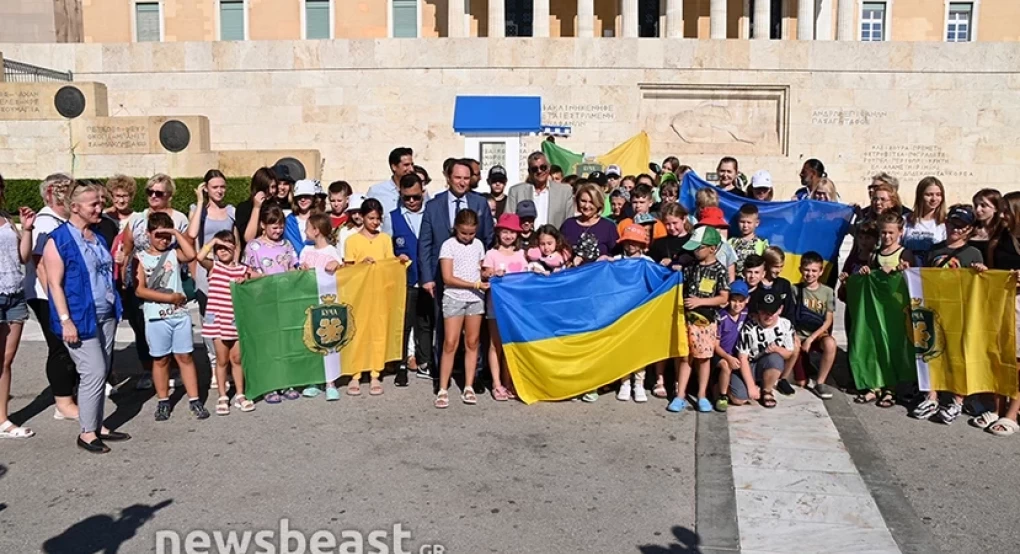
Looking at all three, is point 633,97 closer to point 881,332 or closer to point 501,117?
point 501,117

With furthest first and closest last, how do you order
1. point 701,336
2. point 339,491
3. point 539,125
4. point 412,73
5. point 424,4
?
point 424,4
point 412,73
point 539,125
point 701,336
point 339,491

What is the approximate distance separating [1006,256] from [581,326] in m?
3.37

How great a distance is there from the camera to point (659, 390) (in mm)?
7547

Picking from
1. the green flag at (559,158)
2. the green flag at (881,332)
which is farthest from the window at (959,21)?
the green flag at (881,332)

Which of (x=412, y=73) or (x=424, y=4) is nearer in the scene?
(x=412, y=73)

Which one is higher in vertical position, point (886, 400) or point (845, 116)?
point (845, 116)

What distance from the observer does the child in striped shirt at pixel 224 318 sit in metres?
7.11

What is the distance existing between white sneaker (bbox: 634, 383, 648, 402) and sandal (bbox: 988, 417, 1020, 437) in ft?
8.61

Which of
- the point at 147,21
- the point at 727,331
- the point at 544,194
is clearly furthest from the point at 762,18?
the point at 727,331

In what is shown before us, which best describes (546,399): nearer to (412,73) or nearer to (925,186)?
(925,186)

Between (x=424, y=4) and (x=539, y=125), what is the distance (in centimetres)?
1905

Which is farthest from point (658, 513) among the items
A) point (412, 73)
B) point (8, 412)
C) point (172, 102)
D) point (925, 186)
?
point (172, 102)

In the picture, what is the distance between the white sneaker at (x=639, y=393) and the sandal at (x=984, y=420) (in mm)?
2534

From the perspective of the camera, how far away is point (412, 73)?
2239 cm
